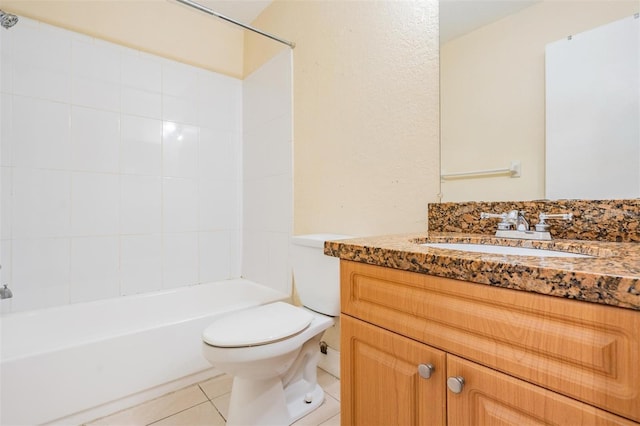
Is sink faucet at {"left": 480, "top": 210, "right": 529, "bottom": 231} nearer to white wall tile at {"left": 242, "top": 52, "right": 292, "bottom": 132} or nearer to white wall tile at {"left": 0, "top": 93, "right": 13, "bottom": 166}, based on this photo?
white wall tile at {"left": 242, "top": 52, "right": 292, "bottom": 132}

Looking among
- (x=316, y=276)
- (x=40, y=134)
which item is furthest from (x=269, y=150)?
(x=40, y=134)

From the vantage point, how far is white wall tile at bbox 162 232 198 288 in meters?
2.18

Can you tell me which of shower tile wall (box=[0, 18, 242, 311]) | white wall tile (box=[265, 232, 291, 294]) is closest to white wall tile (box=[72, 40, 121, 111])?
shower tile wall (box=[0, 18, 242, 311])

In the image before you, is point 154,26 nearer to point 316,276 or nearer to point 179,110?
point 179,110

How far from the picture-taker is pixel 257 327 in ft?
4.05

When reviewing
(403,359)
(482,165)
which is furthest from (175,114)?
(403,359)

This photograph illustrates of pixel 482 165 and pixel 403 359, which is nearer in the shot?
pixel 403 359

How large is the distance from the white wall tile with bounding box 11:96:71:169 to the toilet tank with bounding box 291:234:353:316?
4.94 ft

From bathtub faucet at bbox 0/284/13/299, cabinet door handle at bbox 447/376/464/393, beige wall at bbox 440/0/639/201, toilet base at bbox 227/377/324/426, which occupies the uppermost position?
beige wall at bbox 440/0/639/201

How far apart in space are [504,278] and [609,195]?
60cm

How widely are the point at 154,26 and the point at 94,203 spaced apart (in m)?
1.26

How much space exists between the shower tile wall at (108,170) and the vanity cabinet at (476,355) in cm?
177

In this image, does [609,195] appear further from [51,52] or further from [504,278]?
[51,52]

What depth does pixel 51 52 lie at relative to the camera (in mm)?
1792
